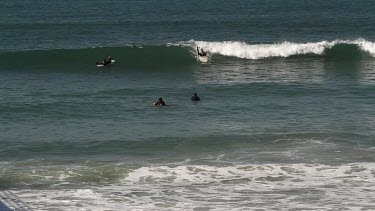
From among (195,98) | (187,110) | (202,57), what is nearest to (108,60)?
(202,57)

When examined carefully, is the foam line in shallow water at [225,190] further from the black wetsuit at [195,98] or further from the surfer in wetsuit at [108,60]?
the surfer in wetsuit at [108,60]

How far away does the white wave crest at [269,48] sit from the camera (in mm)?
53000

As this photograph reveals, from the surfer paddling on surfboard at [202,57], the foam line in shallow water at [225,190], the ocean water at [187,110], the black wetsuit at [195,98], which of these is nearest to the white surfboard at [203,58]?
the surfer paddling on surfboard at [202,57]

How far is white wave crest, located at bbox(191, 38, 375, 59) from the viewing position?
53000 millimetres

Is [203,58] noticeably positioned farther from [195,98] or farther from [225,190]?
[225,190]

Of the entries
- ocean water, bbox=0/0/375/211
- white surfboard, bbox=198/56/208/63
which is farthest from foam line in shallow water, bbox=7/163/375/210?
→ white surfboard, bbox=198/56/208/63

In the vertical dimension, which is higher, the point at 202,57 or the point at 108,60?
the point at 108,60

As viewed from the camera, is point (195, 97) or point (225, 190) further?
point (195, 97)

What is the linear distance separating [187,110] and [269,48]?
15548 mm

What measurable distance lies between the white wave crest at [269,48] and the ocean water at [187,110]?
0.11 meters

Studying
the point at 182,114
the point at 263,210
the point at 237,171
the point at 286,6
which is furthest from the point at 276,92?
the point at 286,6

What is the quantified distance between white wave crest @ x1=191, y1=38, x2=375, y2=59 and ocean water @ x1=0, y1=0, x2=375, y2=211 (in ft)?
0.37

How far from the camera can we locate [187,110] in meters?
39.4

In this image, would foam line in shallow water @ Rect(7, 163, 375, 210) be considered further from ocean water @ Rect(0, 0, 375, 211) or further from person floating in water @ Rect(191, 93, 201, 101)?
person floating in water @ Rect(191, 93, 201, 101)
